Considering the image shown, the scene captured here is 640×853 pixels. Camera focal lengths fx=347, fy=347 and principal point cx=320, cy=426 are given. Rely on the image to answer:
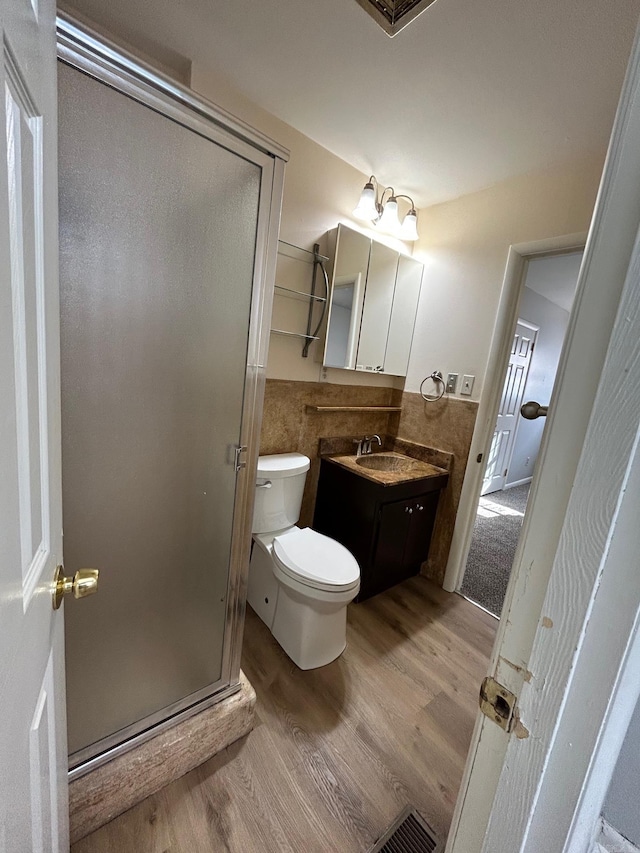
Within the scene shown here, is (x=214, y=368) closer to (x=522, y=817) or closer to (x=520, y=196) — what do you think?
(x=522, y=817)

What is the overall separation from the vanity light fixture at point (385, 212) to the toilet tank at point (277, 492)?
1476mm

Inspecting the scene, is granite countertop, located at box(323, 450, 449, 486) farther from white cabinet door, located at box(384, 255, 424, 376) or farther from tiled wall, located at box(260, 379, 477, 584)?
white cabinet door, located at box(384, 255, 424, 376)

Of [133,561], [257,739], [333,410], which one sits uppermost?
[333,410]

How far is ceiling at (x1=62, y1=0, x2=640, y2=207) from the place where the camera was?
3.66 ft

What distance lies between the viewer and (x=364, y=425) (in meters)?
2.43

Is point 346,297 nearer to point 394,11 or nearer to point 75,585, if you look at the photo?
point 394,11

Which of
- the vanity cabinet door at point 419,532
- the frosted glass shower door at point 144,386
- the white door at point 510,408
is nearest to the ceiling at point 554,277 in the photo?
the white door at point 510,408

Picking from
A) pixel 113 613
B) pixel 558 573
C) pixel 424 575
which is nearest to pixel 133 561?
pixel 113 613

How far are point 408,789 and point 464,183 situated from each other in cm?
284

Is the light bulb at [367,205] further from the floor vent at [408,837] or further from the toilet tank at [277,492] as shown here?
the floor vent at [408,837]

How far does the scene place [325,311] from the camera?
2012 mm

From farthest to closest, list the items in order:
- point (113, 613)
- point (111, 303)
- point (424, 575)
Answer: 1. point (424, 575)
2. point (113, 613)
3. point (111, 303)

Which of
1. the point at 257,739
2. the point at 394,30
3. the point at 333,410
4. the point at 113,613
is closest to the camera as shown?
the point at 113,613

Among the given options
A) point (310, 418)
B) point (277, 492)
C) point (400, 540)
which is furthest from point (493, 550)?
point (277, 492)
